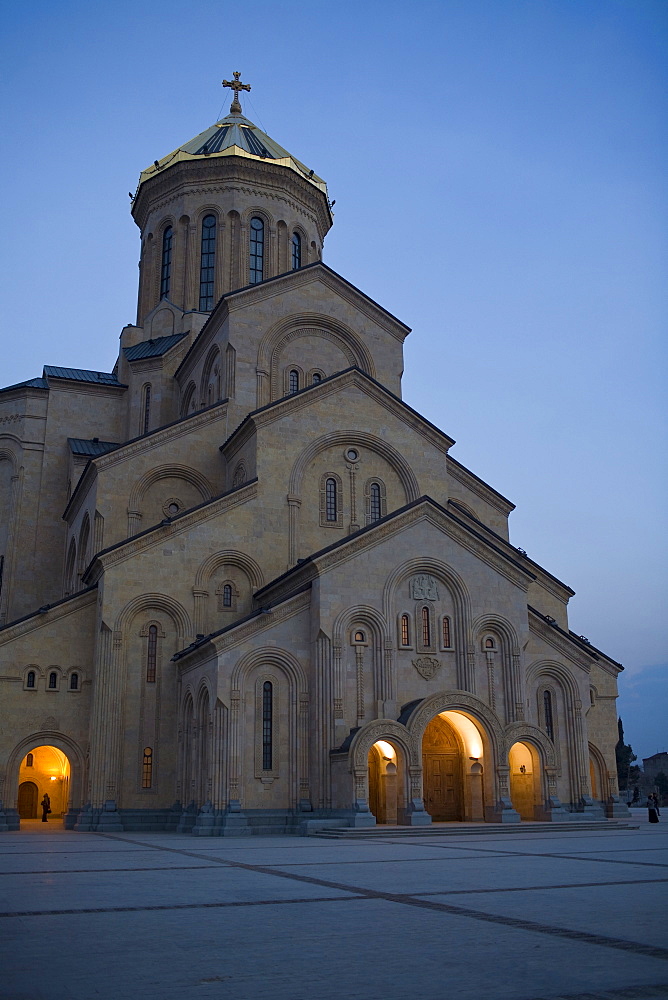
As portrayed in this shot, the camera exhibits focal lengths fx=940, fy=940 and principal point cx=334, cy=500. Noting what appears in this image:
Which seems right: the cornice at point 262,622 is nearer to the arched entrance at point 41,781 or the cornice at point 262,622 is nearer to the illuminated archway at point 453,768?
the illuminated archway at point 453,768

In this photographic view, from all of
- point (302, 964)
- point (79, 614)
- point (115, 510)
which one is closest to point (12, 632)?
point (79, 614)

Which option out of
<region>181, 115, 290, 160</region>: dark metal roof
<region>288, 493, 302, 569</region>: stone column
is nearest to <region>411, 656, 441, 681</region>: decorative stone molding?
<region>288, 493, 302, 569</region>: stone column

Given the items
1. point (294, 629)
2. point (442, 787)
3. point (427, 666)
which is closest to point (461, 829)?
point (442, 787)

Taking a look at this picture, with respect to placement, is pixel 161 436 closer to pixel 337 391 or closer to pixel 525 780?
pixel 337 391

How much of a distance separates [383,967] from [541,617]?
23.7m

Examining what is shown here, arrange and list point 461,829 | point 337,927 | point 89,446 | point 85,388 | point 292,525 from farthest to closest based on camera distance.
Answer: point 85,388, point 89,446, point 292,525, point 461,829, point 337,927

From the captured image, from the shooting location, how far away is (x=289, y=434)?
32.2 m

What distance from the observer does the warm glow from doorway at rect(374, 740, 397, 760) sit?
85.5 feet

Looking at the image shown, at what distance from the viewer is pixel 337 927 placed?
9250mm

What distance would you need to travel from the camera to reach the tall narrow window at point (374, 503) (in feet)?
109

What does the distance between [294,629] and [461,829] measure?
23.4ft

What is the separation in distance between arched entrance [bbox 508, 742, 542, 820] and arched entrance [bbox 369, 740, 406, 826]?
414 centimetres

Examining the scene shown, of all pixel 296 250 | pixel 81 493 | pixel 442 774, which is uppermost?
pixel 296 250

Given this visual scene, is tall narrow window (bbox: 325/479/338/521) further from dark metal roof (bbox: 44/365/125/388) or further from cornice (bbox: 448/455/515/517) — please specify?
dark metal roof (bbox: 44/365/125/388)
